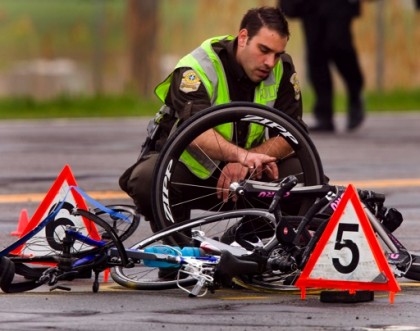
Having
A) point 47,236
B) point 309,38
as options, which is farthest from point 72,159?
point 47,236

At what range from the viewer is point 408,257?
7.08 metres

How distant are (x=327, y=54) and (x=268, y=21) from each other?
8966 millimetres

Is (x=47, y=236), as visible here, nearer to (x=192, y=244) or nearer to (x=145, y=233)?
(x=192, y=244)

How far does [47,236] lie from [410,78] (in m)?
14.7

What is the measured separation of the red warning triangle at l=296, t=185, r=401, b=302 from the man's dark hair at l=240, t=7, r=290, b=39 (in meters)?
1.05

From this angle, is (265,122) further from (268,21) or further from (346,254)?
(346,254)

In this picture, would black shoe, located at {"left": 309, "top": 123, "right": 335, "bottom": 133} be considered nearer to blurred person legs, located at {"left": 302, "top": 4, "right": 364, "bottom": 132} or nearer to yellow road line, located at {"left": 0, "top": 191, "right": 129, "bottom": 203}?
blurred person legs, located at {"left": 302, "top": 4, "right": 364, "bottom": 132}

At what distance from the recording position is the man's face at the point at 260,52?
295 inches

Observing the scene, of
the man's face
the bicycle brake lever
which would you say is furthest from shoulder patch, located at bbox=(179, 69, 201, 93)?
the bicycle brake lever

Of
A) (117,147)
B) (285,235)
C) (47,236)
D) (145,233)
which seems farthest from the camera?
(117,147)

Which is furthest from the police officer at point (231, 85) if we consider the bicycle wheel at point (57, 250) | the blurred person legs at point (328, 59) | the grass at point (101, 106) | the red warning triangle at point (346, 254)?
the grass at point (101, 106)

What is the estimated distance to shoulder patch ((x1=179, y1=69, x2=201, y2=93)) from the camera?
752 cm

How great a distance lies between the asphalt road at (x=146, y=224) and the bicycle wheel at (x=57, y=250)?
0.31 feet

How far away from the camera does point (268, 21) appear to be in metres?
7.51
